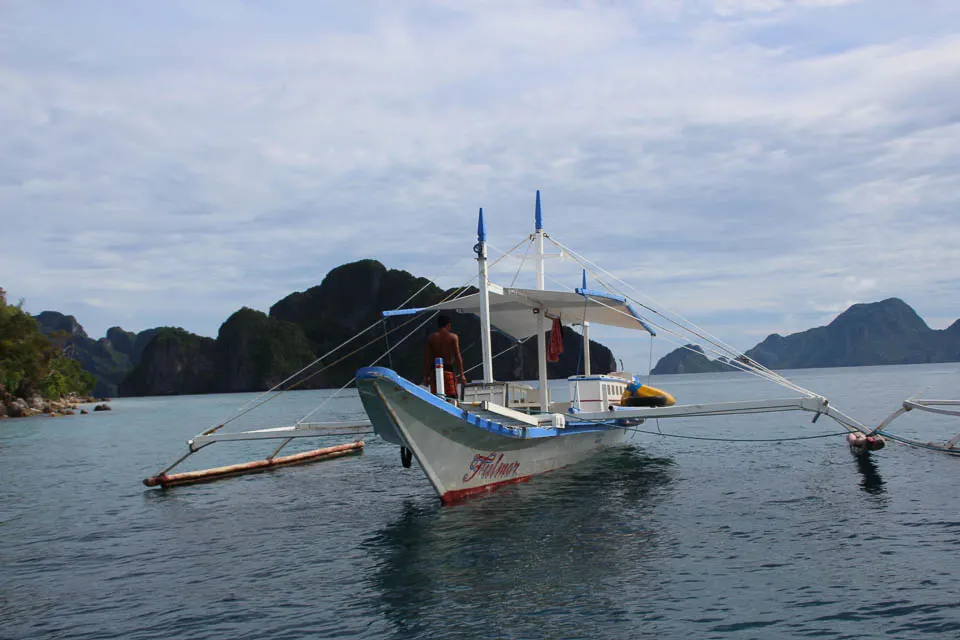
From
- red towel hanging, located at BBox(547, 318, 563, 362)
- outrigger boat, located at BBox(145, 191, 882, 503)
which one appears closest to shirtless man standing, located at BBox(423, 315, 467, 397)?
outrigger boat, located at BBox(145, 191, 882, 503)

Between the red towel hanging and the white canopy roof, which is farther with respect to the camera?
the red towel hanging

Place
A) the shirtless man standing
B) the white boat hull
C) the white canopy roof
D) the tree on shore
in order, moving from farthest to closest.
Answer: the tree on shore, the white canopy roof, the shirtless man standing, the white boat hull

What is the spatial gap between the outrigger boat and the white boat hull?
0.09ft

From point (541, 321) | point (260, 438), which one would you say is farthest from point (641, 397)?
point (260, 438)

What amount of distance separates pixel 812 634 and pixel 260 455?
2893cm

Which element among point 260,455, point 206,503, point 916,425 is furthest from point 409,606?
point 916,425

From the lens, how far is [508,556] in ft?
42.5

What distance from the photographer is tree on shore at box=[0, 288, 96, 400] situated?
2881 inches

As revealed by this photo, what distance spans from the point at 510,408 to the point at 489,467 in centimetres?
345

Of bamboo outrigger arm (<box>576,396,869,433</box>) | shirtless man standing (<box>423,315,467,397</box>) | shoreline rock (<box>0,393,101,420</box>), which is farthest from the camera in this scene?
shoreline rock (<box>0,393,101,420</box>)

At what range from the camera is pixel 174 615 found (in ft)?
35.0

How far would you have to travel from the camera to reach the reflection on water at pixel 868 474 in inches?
744

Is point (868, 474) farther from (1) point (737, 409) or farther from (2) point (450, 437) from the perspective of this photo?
(2) point (450, 437)

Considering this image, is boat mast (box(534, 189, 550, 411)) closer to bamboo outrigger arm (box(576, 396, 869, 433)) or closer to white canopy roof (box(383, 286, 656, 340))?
white canopy roof (box(383, 286, 656, 340))
